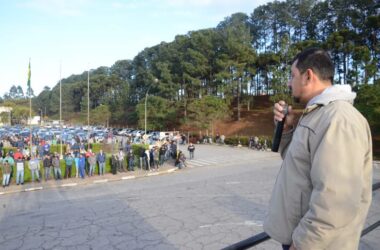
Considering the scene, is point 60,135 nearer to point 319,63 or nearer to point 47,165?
point 47,165

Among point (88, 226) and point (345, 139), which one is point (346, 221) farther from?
point (88, 226)

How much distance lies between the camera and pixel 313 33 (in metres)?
57.1

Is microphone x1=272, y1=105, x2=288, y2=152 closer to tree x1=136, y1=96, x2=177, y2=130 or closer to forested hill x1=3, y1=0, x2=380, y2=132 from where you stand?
forested hill x1=3, y1=0, x2=380, y2=132

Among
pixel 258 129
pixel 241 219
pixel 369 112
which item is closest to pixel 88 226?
pixel 241 219

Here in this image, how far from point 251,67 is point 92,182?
40.9 m

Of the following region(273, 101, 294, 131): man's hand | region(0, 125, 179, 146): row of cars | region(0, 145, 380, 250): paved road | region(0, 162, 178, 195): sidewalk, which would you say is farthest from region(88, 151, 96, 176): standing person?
region(273, 101, 294, 131): man's hand

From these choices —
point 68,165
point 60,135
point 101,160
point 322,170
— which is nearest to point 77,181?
point 68,165

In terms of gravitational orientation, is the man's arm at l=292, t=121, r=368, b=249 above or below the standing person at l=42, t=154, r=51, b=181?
above

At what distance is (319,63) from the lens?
1987 mm

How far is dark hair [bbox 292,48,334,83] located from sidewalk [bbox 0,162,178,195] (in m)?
17.6

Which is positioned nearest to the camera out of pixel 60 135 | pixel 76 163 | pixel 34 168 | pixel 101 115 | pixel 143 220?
pixel 143 220

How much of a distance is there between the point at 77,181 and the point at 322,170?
63.3 ft

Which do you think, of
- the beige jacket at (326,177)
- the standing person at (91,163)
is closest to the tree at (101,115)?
the standing person at (91,163)

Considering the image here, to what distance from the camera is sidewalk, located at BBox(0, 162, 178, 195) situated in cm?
1726
